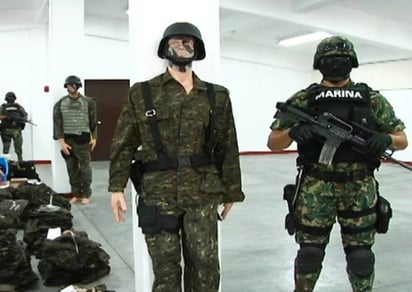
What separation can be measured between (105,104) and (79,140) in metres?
5.92

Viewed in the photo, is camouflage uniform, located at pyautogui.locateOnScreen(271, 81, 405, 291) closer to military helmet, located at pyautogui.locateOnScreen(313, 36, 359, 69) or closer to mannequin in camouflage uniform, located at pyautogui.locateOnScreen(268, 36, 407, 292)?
mannequin in camouflage uniform, located at pyautogui.locateOnScreen(268, 36, 407, 292)

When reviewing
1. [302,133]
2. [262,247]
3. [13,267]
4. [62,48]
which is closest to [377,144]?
[302,133]

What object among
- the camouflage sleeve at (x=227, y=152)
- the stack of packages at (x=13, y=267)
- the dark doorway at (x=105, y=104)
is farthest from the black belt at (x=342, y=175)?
the dark doorway at (x=105, y=104)

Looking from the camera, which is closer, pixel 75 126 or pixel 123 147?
pixel 123 147

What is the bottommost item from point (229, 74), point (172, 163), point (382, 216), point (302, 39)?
point (382, 216)

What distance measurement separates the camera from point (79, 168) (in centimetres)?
590

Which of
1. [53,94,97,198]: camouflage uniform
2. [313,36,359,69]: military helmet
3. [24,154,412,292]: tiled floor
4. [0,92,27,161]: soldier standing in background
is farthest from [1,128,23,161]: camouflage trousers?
[313,36,359,69]: military helmet

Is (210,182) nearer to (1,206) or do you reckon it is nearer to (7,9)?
(1,206)

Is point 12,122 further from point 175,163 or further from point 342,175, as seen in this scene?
point 342,175

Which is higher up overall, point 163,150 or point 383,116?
point 383,116

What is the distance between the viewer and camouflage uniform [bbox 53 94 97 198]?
18.9ft

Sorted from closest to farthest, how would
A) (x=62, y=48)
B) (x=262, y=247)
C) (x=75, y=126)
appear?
(x=262, y=247)
(x=75, y=126)
(x=62, y=48)

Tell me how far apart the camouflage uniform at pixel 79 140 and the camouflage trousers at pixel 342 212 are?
12.6 ft

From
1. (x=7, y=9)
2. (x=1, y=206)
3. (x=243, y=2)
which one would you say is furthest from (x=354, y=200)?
(x=7, y=9)
